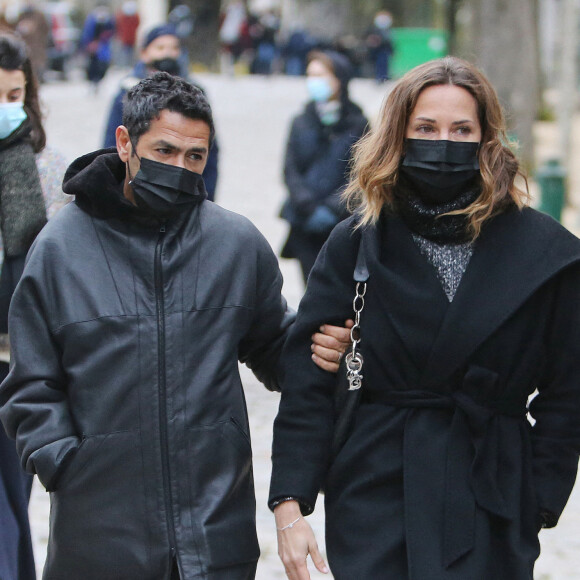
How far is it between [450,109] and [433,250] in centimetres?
34

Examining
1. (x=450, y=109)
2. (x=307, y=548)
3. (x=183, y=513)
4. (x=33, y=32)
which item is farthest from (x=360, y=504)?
(x=33, y=32)

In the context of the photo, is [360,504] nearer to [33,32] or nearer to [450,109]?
[450,109]

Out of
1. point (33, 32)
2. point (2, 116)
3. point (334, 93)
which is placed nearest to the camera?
point (2, 116)

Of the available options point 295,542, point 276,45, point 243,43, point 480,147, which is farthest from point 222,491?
point 243,43

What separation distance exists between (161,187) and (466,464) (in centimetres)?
101

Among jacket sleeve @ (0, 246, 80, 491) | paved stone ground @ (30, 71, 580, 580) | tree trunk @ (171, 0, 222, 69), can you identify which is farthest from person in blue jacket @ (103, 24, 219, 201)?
tree trunk @ (171, 0, 222, 69)

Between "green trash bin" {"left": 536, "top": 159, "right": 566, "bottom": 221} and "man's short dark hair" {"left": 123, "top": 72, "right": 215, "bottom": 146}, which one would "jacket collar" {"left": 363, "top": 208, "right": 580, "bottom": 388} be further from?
"green trash bin" {"left": 536, "top": 159, "right": 566, "bottom": 221}

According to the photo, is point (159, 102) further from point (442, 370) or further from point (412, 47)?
point (412, 47)

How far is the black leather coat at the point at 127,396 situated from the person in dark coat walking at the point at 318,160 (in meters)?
4.18

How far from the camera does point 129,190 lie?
3291 mm

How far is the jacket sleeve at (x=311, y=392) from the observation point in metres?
3.07

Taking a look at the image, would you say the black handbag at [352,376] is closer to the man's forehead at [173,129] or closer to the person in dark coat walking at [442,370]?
the person in dark coat walking at [442,370]

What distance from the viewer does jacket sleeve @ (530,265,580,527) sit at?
9.82ft

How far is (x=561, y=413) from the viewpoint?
3016mm
